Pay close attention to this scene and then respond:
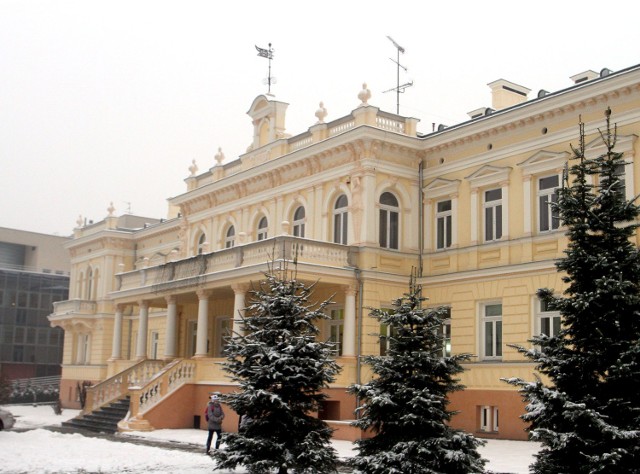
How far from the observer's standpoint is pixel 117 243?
46969mm

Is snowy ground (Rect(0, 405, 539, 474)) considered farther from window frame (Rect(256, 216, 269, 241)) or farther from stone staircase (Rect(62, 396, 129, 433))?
window frame (Rect(256, 216, 269, 241))

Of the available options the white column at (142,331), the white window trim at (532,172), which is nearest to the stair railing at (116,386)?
the white column at (142,331)

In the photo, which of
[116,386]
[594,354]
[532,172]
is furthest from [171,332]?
[594,354]

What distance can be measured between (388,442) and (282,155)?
1954 centimetres

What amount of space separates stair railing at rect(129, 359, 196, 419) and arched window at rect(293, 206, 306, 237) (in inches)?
242

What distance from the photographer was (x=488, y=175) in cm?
2575

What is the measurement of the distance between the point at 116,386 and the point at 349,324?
33.5 ft

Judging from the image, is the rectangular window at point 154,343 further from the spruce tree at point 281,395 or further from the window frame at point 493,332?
the spruce tree at point 281,395

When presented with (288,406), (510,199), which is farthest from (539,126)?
(288,406)

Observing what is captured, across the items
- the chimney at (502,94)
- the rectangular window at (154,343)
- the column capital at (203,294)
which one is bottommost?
the rectangular window at (154,343)

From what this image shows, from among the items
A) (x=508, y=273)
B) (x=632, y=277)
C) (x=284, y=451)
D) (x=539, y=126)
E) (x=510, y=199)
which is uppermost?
(x=539, y=126)

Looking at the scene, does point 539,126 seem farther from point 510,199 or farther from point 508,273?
point 508,273

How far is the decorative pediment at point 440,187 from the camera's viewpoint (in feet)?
88.4

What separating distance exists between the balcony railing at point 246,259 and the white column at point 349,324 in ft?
3.28
